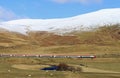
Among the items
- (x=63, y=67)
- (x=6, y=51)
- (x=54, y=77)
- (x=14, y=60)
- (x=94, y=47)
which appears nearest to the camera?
(x=54, y=77)

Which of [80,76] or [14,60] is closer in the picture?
[80,76]

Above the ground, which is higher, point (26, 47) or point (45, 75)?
point (26, 47)

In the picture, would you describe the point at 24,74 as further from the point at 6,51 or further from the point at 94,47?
the point at 94,47

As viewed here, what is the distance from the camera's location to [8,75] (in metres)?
56.8

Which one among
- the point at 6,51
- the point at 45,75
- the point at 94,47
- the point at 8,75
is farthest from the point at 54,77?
the point at 94,47

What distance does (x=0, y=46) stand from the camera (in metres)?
189

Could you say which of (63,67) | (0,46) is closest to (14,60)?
(63,67)

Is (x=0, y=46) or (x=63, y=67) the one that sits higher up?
(x=0, y=46)

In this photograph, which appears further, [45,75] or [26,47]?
[26,47]

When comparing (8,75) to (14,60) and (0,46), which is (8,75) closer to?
(14,60)

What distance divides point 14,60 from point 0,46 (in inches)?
3246

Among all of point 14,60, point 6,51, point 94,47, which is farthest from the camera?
point 94,47

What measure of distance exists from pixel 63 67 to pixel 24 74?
2056cm

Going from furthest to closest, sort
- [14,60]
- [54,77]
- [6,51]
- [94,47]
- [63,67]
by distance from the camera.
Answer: [94,47], [6,51], [14,60], [63,67], [54,77]
